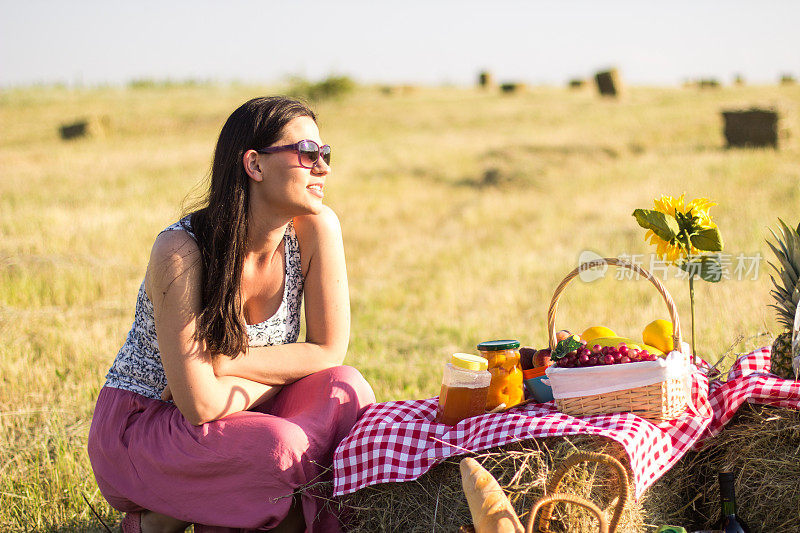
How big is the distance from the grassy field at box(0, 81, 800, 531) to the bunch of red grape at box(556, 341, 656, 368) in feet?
3.06

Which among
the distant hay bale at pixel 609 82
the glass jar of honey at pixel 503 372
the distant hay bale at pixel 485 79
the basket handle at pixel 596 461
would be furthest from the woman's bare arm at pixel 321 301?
the distant hay bale at pixel 485 79

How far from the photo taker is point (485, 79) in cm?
3681

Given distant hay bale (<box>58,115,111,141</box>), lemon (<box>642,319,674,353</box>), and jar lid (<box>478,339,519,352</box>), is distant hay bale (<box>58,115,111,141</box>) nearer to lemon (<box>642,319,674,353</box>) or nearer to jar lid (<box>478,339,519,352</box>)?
jar lid (<box>478,339,519,352</box>)

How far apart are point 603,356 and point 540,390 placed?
43cm

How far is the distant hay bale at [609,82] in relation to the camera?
91.8ft

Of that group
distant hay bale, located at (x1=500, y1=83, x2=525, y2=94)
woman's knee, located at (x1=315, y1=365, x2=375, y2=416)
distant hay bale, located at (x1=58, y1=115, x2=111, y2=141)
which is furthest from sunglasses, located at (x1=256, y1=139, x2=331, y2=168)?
distant hay bale, located at (x1=500, y1=83, x2=525, y2=94)

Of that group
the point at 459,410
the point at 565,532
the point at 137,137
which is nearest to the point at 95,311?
the point at 459,410

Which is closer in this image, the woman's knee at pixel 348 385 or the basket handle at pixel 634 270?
the basket handle at pixel 634 270

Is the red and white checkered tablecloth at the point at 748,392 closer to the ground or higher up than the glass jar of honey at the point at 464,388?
closer to the ground

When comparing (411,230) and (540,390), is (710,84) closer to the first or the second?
(411,230)

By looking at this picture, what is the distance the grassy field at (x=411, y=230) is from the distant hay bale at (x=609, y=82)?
3025 mm

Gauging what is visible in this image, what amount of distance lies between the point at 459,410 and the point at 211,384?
104 cm

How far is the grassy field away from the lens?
227 inches

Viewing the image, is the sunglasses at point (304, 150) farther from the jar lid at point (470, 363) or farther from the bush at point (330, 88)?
the bush at point (330, 88)
